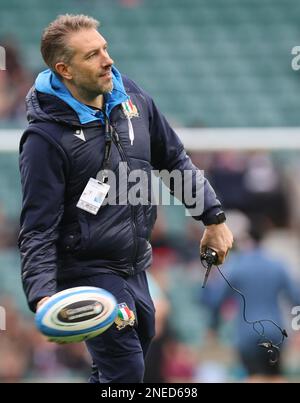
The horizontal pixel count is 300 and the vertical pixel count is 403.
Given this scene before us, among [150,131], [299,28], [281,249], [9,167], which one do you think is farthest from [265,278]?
[299,28]

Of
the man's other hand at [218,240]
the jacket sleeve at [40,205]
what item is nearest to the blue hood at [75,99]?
the jacket sleeve at [40,205]

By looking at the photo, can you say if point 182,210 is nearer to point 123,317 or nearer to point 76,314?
point 123,317

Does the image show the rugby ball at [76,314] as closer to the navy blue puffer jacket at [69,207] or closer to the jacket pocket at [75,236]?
the navy blue puffer jacket at [69,207]

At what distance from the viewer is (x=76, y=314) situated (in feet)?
15.4

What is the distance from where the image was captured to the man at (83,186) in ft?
15.9

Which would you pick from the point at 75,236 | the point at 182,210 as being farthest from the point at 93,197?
the point at 182,210

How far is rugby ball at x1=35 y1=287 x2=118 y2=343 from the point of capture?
4645 millimetres

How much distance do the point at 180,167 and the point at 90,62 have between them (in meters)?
0.73

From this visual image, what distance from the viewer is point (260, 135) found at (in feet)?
27.4

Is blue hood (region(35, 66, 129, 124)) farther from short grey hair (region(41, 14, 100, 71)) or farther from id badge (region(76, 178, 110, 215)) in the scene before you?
id badge (region(76, 178, 110, 215))

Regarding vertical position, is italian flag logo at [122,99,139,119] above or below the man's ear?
below

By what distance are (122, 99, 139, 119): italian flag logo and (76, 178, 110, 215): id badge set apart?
378mm

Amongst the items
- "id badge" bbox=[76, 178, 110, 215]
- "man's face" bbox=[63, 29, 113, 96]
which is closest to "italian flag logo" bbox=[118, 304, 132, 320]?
"id badge" bbox=[76, 178, 110, 215]

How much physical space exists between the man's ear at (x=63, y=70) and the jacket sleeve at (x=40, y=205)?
0.31m
